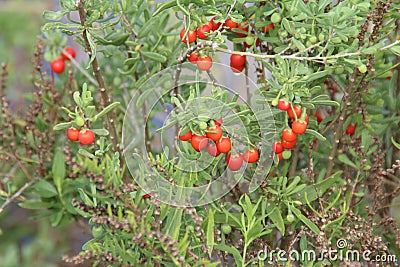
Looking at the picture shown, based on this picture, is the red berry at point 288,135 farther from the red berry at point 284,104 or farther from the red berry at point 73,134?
the red berry at point 73,134

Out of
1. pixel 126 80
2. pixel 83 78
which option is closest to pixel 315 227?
pixel 126 80

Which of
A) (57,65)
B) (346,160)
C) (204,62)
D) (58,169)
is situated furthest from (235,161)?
(57,65)

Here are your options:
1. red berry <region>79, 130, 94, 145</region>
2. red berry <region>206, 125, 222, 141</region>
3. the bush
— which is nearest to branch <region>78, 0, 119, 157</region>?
the bush

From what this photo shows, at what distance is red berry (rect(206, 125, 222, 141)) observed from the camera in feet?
2.11

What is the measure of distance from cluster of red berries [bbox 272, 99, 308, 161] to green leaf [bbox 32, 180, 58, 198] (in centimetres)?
47

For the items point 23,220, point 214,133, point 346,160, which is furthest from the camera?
point 23,220

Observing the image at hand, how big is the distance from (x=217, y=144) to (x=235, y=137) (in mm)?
40

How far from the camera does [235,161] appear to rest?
73cm

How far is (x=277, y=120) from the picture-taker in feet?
2.53

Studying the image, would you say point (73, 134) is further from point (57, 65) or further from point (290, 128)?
point (57, 65)

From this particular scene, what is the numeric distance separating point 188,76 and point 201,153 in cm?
14

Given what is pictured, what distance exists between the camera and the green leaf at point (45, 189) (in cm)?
100

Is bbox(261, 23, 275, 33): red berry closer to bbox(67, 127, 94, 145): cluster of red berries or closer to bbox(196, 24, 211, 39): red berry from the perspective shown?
bbox(196, 24, 211, 39): red berry

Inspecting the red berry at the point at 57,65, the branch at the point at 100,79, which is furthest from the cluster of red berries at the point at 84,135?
the red berry at the point at 57,65
